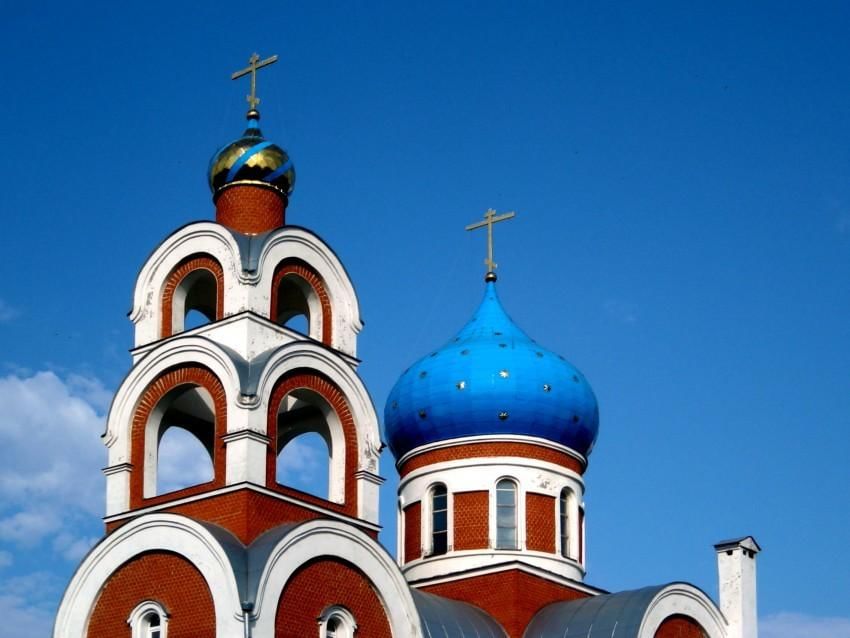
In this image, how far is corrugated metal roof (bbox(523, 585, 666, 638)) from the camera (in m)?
20.5

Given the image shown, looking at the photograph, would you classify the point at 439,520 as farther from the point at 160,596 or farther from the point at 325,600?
the point at 160,596

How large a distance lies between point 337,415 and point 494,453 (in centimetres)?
420

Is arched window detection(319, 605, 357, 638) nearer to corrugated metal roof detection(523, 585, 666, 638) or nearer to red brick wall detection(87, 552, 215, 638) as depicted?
red brick wall detection(87, 552, 215, 638)

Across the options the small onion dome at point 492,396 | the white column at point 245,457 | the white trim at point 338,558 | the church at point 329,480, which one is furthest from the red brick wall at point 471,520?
the white column at point 245,457

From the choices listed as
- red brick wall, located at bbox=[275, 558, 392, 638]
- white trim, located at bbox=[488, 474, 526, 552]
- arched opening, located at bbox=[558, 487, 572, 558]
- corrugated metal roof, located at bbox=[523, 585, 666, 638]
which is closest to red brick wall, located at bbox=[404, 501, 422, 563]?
white trim, located at bbox=[488, 474, 526, 552]

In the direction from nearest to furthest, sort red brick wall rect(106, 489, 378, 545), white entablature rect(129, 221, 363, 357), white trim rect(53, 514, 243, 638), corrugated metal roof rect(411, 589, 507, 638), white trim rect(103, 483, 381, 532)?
white trim rect(53, 514, 243, 638) < red brick wall rect(106, 489, 378, 545) < white trim rect(103, 483, 381, 532) < white entablature rect(129, 221, 363, 357) < corrugated metal roof rect(411, 589, 507, 638)

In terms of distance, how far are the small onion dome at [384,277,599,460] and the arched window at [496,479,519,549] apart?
67 cm

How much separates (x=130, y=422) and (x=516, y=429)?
5726mm

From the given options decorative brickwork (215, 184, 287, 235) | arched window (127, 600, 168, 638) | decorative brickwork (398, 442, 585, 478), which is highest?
decorative brickwork (215, 184, 287, 235)

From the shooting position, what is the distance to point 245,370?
18.1 meters

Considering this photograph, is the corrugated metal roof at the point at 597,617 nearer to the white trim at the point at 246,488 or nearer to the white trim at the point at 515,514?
the white trim at the point at 515,514

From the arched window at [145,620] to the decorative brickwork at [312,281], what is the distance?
3.31 meters

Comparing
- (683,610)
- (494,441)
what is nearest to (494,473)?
(494,441)

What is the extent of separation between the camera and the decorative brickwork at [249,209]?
19438mm
